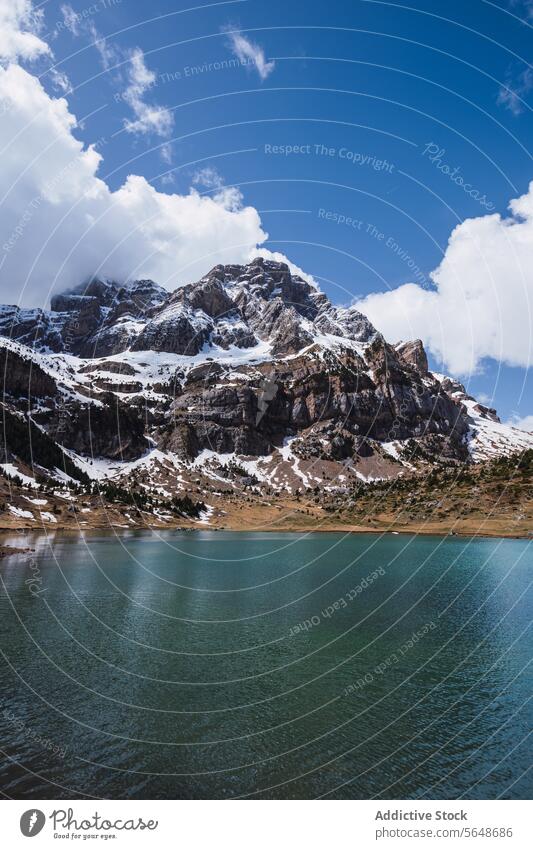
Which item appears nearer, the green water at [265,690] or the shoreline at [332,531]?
the green water at [265,690]

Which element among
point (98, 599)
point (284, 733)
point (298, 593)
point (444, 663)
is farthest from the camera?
point (298, 593)

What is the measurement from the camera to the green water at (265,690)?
21.9 m

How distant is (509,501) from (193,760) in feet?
596

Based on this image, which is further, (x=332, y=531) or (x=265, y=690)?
(x=332, y=531)

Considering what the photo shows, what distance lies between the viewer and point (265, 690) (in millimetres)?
32094

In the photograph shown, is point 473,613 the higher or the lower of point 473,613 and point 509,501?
the lower

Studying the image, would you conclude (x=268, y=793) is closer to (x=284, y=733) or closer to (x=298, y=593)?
(x=284, y=733)

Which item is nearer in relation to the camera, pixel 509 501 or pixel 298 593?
pixel 298 593

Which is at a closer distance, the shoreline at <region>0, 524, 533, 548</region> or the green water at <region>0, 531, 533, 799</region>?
the green water at <region>0, 531, 533, 799</region>

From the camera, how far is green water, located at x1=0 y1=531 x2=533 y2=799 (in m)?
21.9

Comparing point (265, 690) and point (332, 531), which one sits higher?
point (265, 690)

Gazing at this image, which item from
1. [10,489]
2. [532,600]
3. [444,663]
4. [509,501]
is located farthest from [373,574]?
Answer: [10,489]
